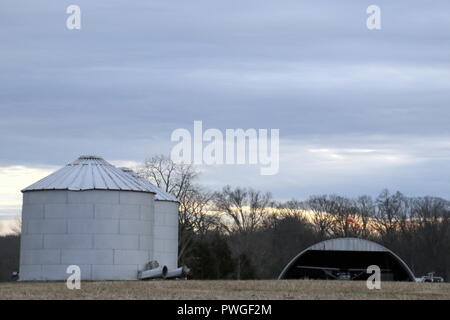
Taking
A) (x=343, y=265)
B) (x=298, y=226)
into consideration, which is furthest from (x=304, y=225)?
(x=343, y=265)

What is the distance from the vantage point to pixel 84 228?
60.5 meters

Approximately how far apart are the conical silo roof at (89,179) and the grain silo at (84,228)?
0.24 ft

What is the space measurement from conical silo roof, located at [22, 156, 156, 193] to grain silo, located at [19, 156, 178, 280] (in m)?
0.07

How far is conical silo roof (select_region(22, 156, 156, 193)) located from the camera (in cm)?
6181

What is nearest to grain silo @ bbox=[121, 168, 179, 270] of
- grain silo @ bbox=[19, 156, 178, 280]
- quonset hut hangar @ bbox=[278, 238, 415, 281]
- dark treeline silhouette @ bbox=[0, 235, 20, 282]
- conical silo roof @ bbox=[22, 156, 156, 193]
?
conical silo roof @ bbox=[22, 156, 156, 193]

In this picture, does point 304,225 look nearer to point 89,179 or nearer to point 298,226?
point 298,226

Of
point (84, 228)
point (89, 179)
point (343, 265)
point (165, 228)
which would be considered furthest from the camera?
point (343, 265)

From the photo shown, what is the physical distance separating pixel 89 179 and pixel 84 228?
159 inches

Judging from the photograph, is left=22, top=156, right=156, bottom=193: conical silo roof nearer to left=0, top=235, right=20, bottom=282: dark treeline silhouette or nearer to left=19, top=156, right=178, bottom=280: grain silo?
left=19, top=156, right=178, bottom=280: grain silo

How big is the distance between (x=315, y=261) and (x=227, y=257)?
1036cm

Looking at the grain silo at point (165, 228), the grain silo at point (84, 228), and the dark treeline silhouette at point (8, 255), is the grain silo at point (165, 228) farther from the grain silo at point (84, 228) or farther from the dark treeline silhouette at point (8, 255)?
the dark treeline silhouette at point (8, 255)

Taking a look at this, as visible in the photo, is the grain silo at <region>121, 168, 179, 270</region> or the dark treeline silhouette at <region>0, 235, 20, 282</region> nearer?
the grain silo at <region>121, 168, 179, 270</region>
